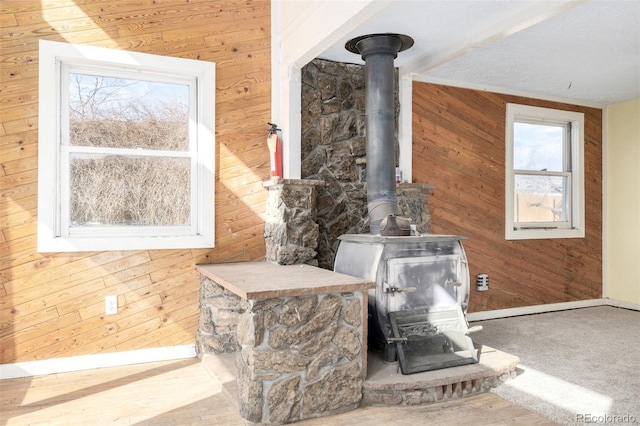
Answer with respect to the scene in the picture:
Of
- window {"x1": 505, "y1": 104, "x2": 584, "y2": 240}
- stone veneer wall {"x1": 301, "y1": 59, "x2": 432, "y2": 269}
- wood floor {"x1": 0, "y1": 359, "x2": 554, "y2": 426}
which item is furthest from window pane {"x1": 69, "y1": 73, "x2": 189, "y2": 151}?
window {"x1": 505, "y1": 104, "x2": 584, "y2": 240}

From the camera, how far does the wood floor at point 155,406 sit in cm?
235

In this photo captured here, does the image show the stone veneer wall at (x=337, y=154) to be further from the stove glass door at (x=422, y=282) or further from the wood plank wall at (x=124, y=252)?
the stove glass door at (x=422, y=282)

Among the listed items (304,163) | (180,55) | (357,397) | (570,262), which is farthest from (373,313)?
(570,262)

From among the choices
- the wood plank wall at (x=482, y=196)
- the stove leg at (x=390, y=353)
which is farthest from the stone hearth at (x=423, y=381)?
the wood plank wall at (x=482, y=196)

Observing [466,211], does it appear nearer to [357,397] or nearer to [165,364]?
[357,397]

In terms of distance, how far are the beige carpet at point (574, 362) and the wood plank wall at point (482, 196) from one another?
12.8 inches

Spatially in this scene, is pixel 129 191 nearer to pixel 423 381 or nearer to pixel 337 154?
pixel 337 154

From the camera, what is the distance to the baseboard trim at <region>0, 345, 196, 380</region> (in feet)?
9.78

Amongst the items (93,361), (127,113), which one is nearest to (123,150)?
(127,113)

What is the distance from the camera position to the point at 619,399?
2584 millimetres

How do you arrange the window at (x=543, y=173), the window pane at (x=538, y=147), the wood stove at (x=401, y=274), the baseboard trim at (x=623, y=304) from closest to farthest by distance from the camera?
the wood stove at (x=401, y=274) → the window at (x=543, y=173) → the window pane at (x=538, y=147) → the baseboard trim at (x=623, y=304)

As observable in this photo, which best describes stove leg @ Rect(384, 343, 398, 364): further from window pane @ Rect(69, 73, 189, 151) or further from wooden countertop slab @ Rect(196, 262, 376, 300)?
window pane @ Rect(69, 73, 189, 151)

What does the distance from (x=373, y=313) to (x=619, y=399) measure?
55.8 inches

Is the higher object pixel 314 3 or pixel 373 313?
pixel 314 3
